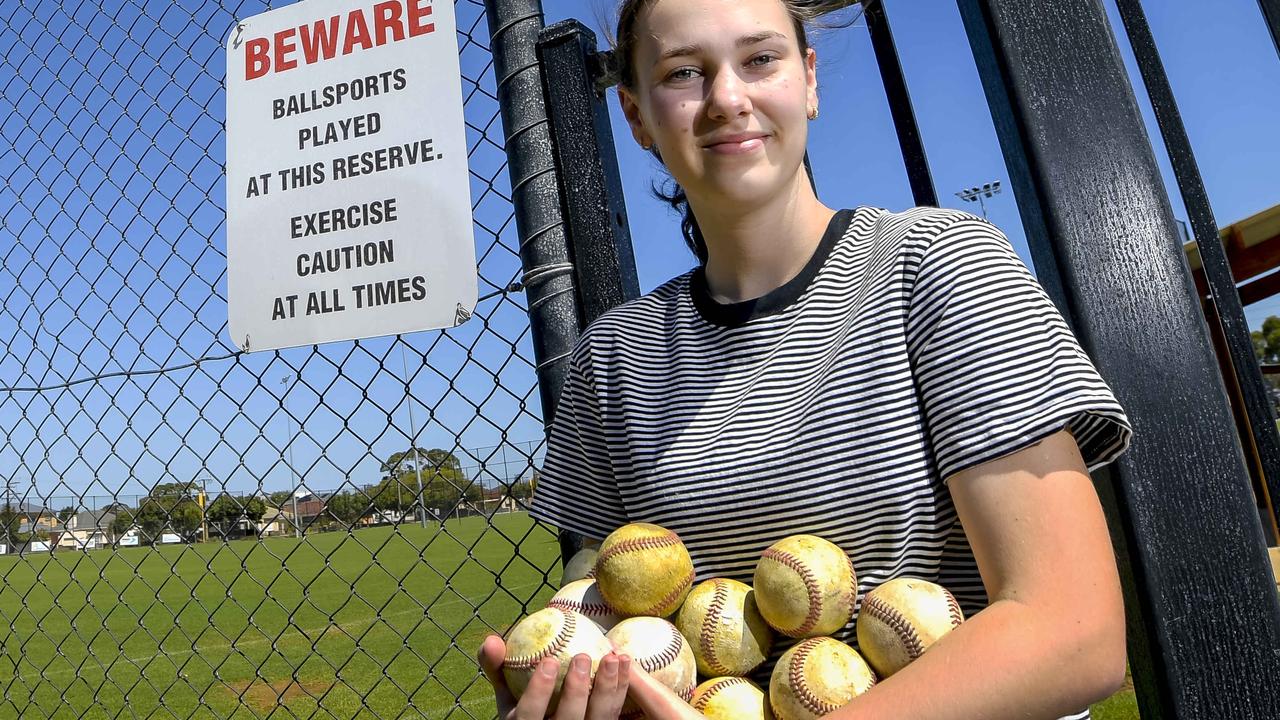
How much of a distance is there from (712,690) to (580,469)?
22.5 inches

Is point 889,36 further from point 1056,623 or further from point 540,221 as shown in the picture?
point 1056,623

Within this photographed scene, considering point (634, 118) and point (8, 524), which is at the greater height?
point (634, 118)

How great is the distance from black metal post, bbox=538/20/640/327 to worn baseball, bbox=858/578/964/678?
965mm

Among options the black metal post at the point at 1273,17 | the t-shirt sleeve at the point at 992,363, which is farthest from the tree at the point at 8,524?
the black metal post at the point at 1273,17

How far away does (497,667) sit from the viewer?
1.26 metres

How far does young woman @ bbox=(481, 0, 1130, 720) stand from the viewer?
3.32 ft

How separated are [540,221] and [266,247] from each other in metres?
0.84

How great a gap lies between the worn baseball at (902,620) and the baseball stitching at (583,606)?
1.34 ft

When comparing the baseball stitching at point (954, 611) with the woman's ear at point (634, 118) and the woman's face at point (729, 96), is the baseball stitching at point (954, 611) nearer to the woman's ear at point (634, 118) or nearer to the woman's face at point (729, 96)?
the woman's face at point (729, 96)

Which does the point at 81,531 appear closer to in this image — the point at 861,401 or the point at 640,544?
→ the point at 640,544

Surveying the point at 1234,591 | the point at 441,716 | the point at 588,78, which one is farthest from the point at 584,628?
the point at 441,716

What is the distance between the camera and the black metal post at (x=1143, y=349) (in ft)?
4.39

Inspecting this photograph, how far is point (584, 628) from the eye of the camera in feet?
4.06

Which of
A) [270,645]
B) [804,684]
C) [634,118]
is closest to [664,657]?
[804,684]
